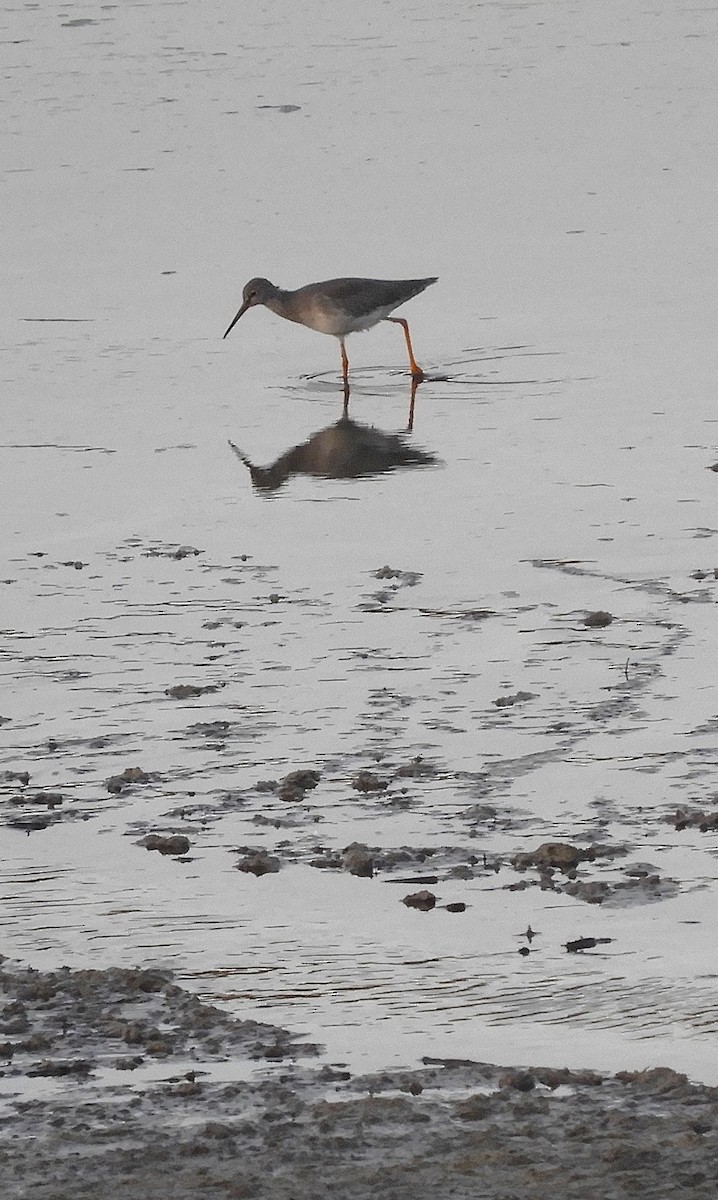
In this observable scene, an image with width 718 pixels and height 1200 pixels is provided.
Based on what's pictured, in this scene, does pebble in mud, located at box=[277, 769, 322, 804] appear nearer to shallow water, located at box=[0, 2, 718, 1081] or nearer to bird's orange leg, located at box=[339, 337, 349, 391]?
shallow water, located at box=[0, 2, 718, 1081]

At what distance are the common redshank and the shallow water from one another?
0.34m

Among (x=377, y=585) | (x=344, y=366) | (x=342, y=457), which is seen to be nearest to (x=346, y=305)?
(x=344, y=366)

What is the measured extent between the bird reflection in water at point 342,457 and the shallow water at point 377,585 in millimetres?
111

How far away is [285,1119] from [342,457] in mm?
7277

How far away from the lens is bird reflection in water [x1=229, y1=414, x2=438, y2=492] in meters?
11.2

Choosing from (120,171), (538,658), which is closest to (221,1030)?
(538,658)

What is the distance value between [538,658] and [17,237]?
441 inches

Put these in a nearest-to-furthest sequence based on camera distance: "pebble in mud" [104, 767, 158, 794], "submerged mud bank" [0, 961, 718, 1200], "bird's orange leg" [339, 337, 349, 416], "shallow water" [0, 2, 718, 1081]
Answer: "submerged mud bank" [0, 961, 718, 1200] < "shallow water" [0, 2, 718, 1081] < "pebble in mud" [104, 767, 158, 794] < "bird's orange leg" [339, 337, 349, 416]

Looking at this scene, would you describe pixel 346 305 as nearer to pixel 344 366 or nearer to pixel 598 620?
pixel 344 366

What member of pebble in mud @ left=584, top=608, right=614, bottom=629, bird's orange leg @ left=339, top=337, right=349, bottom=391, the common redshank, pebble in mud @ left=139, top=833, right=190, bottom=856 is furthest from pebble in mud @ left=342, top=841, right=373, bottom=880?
the common redshank

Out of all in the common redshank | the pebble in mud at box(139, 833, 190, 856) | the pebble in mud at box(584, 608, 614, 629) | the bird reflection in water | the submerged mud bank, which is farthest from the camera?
the common redshank

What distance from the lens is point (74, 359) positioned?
1402 cm

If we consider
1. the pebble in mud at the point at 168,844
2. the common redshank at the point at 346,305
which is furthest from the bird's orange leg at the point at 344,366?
the pebble in mud at the point at 168,844

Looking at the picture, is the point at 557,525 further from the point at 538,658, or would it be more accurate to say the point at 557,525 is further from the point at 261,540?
the point at 538,658
